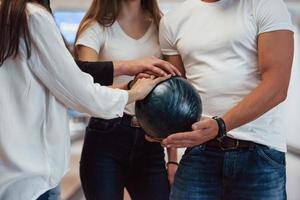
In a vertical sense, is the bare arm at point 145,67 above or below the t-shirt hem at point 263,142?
above

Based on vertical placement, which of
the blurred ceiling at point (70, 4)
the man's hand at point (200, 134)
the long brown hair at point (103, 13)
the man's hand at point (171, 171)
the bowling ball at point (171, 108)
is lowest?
the blurred ceiling at point (70, 4)

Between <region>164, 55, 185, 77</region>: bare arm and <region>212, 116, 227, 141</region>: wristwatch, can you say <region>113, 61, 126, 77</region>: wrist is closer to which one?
<region>164, 55, 185, 77</region>: bare arm

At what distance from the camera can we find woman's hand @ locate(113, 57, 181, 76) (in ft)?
4.87

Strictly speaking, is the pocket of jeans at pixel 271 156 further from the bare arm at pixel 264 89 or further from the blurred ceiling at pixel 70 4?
the blurred ceiling at pixel 70 4

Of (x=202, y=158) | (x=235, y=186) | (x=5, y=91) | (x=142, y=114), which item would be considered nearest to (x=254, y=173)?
(x=235, y=186)

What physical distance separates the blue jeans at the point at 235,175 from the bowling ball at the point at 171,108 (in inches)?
6.0

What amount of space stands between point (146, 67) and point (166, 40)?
0.17 m

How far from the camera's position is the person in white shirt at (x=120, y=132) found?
1686 mm

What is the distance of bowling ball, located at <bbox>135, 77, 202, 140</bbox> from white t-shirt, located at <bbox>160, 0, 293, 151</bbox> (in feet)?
0.35

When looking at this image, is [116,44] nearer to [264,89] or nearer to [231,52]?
[231,52]

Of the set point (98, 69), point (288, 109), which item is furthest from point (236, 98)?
point (288, 109)

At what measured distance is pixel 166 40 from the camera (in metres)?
1.62

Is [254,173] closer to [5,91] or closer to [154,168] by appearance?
[154,168]

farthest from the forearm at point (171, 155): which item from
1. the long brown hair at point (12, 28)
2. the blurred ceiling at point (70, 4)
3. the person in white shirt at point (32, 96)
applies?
the blurred ceiling at point (70, 4)
